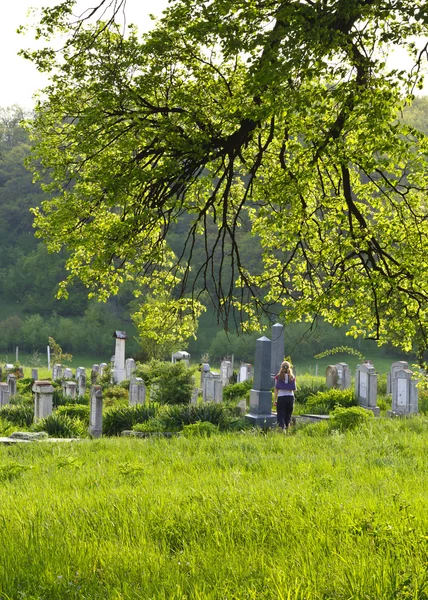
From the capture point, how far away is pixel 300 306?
820cm

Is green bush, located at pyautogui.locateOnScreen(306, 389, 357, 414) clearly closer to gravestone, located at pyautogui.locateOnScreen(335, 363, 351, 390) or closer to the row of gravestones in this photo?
the row of gravestones

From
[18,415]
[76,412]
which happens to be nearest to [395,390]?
[76,412]

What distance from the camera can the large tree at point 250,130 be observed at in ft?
20.9

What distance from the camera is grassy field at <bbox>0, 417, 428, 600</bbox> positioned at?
384 cm

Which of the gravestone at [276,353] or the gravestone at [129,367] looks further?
the gravestone at [129,367]

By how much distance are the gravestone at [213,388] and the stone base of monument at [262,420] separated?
4.60 metres

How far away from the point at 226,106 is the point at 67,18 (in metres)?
2.26

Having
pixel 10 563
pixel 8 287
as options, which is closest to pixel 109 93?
pixel 10 563

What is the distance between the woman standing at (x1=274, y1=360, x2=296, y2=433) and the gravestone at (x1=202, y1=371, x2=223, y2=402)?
4794 mm

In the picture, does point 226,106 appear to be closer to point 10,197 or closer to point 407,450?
point 407,450

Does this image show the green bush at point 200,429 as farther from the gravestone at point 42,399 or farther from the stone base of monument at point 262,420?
the gravestone at point 42,399

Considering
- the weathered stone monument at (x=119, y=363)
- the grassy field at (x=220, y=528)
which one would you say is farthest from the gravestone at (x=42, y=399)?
the weathered stone monument at (x=119, y=363)

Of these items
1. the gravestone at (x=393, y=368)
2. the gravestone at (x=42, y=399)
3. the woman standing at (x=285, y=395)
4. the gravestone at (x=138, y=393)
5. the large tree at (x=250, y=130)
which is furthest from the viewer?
the gravestone at (x=393, y=368)

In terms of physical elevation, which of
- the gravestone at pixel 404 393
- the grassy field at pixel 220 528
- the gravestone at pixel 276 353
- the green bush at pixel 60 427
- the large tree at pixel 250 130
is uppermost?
the large tree at pixel 250 130
